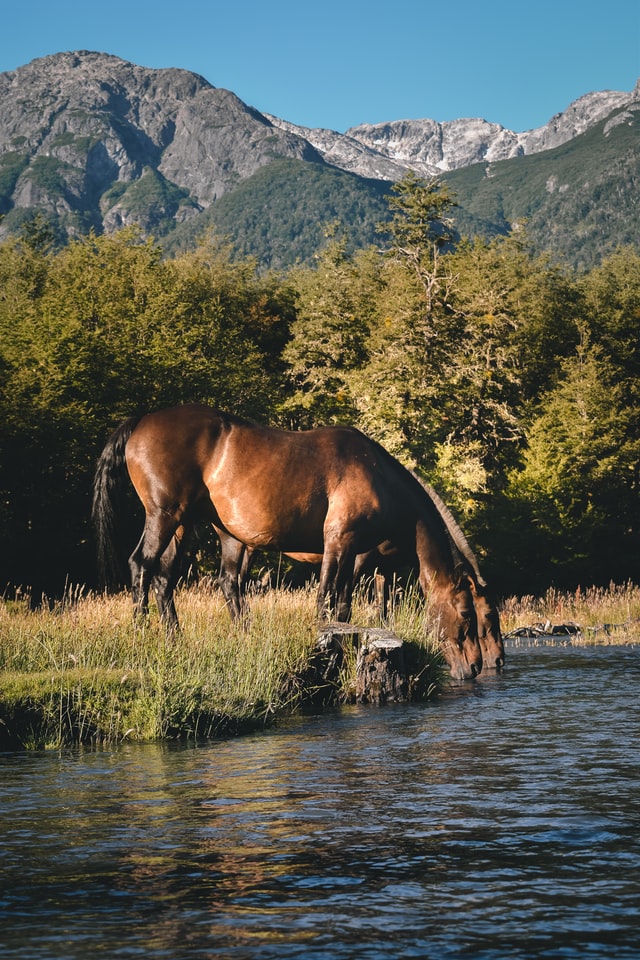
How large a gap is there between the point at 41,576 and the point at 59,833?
20895 millimetres

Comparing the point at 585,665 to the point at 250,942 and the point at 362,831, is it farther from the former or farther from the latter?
the point at 250,942

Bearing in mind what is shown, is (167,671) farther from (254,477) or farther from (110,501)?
(110,501)

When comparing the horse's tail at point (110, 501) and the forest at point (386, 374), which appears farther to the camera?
the forest at point (386, 374)

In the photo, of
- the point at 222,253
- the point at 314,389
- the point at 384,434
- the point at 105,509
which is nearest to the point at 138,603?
the point at 105,509

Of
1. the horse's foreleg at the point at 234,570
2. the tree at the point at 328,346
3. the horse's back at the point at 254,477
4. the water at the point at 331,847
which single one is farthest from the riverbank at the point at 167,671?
the tree at the point at 328,346

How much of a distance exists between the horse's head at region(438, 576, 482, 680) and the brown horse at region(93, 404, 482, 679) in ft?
4.99

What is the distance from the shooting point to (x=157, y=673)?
11.7 m

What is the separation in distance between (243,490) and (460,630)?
3901 mm

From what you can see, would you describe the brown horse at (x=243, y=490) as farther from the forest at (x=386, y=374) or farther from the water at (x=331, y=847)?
the forest at (x=386, y=374)

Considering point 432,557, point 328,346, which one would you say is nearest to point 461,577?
point 432,557

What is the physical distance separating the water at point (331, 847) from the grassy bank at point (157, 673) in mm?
658

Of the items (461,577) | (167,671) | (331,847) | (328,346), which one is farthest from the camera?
(328,346)

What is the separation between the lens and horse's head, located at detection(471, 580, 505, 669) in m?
17.1

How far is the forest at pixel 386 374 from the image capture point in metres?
27.8
